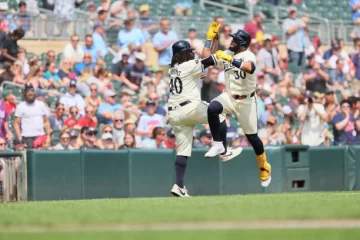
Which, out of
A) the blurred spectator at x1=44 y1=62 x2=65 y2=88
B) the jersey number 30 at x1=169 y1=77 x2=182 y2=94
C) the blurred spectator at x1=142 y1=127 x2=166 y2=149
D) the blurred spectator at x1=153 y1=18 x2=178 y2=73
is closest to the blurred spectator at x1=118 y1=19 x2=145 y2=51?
the blurred spectator at x1=153 y1=18 x2=178 y2=73

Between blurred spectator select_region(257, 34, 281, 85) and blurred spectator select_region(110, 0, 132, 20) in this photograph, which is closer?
blurred spectator select_region(257, 34, 281, 85)

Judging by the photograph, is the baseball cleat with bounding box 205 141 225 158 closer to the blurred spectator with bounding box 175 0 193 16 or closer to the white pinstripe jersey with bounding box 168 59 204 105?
the white pinstripe jersey with bounding box 168 59 204 105

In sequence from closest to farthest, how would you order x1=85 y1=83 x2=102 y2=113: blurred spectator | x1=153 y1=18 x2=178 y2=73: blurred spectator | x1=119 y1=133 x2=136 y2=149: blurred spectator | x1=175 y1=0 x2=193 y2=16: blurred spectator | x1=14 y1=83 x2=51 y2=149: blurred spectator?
x1=119 y1=133 x2=136 y2=149: blurred spectator, x1=14 y1=83 x2=51 y2=149: blurred spectator, x1=85 y1=83 x2=102 y2=113: blurred spectator, x1=153 y1=18 x2=178 y2=73: blurred spectator, x1=175 y1=0 x2=193 y2=16: blurred spectator

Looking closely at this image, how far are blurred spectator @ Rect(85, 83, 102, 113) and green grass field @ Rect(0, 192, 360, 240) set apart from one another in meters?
6.03

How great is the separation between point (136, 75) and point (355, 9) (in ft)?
25.6

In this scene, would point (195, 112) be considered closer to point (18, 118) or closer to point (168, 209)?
point (168, 209)

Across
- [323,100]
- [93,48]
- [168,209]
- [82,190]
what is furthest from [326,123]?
[168,209]

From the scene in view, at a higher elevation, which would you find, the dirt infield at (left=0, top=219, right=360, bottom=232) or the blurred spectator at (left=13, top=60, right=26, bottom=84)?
the blurred spectator at (left=13, top=60, right=26, bottom=84)

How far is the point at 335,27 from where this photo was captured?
23.2 meters

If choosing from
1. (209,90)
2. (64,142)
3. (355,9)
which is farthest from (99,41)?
(355,9)

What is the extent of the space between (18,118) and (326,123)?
6.34 metres

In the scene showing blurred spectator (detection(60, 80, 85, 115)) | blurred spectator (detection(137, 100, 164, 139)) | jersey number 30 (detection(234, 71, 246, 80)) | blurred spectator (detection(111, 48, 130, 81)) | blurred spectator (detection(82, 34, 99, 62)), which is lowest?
blurred spectator (detection(137, 100, 164, 139))

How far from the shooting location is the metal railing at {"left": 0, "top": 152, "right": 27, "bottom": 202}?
1317 centimetres

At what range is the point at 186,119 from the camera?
12.8 metres
